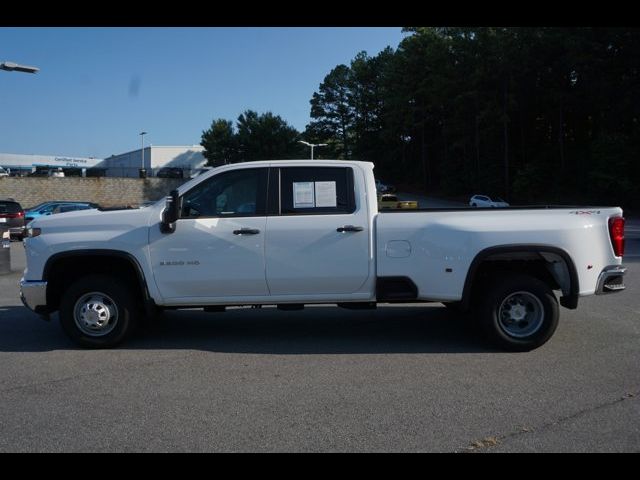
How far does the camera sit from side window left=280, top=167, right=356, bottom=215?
6.55m

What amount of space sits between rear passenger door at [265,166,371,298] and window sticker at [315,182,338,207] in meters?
0.03

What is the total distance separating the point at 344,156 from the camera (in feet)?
306

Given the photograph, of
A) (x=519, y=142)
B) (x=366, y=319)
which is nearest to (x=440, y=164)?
(x=519, y=142)

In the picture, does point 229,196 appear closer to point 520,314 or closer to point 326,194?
point 326,194

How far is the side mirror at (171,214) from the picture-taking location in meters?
6.37

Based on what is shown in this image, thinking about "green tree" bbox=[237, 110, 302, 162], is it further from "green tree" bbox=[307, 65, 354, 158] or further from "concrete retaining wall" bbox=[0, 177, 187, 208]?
"concrete retaining wall" bbox=[0, 177, 187, 208]

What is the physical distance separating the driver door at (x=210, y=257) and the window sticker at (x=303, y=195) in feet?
1.34

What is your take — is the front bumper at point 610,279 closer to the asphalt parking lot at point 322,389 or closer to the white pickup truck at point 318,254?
the white pickup truck at point 318,254

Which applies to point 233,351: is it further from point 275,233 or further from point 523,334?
point 523,334

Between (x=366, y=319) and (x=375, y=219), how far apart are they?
2188 mm

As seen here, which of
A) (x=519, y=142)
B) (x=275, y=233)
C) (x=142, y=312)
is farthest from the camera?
(x=519, y=142)

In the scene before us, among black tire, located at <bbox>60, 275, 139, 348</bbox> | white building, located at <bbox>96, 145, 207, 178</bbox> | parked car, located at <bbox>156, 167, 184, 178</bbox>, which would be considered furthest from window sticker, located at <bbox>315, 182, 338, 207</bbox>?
white building, located at <bbox>96, 145, 207, 178</bbox>

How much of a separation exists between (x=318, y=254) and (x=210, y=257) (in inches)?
46.2

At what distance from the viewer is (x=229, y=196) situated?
21.7 ft
